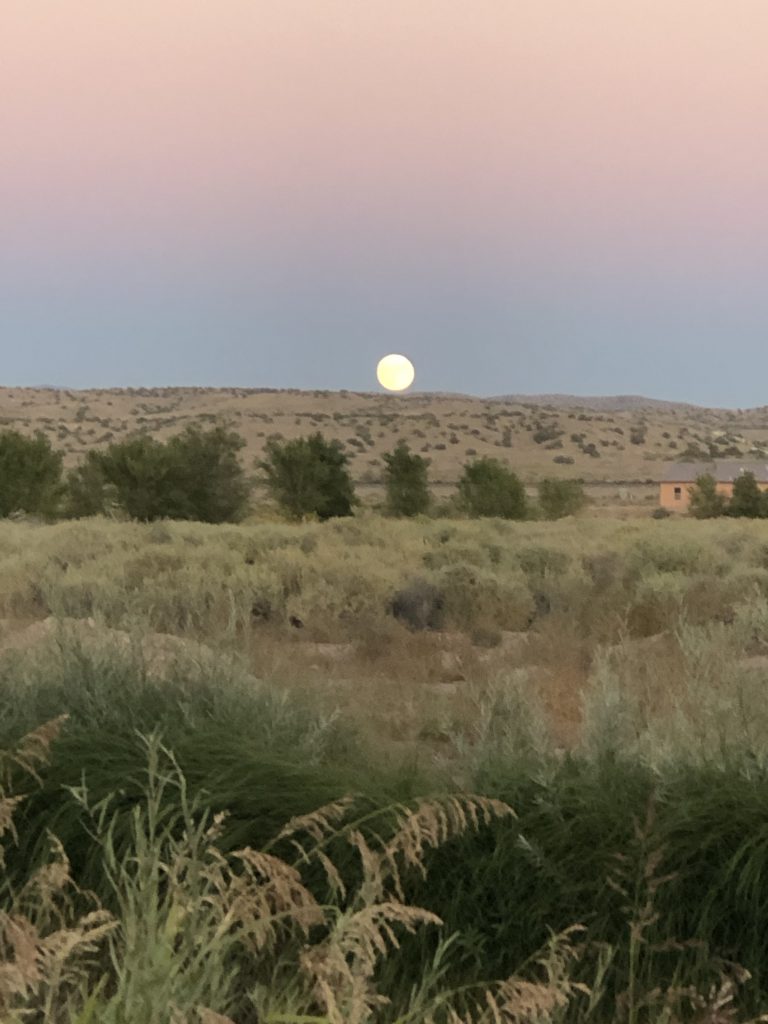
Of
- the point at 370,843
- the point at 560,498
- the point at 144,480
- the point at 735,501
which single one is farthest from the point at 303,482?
the point at 370,843

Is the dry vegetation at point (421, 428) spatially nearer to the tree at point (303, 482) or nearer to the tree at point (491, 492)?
the tree at point (491, 492)

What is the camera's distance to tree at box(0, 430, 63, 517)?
119ft

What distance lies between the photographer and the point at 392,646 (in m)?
11.5

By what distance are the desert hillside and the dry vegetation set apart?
0.12m

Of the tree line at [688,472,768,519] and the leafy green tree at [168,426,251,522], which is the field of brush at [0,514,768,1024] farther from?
the tree line at [688,472,768,519]

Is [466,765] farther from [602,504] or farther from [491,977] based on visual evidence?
[602,504]

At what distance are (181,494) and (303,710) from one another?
92.6 ft

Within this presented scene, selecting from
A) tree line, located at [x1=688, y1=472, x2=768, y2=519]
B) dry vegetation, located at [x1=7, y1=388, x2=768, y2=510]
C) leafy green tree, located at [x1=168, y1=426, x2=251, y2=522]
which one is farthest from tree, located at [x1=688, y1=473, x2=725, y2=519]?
leafy green tree, located at [x1=168, y1=426, x2=251, y2=522]

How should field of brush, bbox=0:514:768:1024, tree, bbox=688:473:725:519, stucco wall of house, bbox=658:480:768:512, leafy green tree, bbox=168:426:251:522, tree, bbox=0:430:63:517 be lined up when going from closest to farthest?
field of brush, bbox=0:514:768:1024 → leafy green tree, bbox=168:426:251:522 → tree, bbox=0:430:63:517 → tree, bbox=688:473:725:519 → stucco wall of house, bbox=658:480:768:512

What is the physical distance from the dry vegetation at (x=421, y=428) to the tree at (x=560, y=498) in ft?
60.0

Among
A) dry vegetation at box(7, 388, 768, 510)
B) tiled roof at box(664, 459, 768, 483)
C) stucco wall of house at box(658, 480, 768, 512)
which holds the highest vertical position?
dry vegetation at box(7, 388, 768, 510)

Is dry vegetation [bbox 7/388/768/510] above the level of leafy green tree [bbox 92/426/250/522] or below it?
above

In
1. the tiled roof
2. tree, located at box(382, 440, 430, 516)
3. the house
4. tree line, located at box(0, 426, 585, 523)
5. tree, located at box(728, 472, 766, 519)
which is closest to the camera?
tree line, located at box(0, 426, 585, 523)

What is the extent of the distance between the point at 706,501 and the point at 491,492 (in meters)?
12.7
